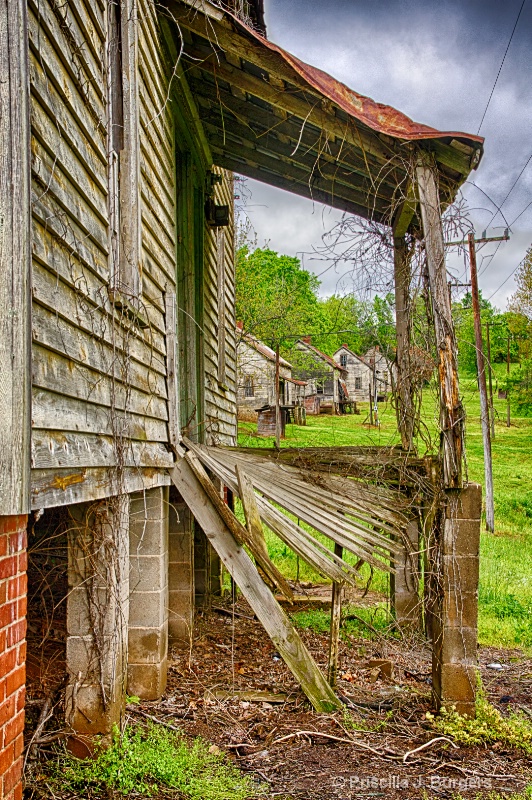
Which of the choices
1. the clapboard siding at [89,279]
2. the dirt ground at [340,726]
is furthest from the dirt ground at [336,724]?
the clapboard siding at [89,279]

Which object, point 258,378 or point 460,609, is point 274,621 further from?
point 258,378

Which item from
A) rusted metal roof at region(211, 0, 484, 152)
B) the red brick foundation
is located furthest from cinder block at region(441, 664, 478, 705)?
Answer: rusted metal roof at region(211, 0, 484, 152)

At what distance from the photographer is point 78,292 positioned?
3.12m

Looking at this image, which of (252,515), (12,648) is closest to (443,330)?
(252,515)

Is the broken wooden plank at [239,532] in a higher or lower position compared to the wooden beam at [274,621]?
higher

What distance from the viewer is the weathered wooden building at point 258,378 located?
31828 mm

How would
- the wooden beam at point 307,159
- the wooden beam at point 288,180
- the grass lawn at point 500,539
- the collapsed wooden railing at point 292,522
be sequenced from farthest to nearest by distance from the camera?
1. the grass lawn at point 500,539
2. the wooden beam at point 288,180
3. the wooden beam at point 307,159
4. the collapsed wooden railing at point 292,522

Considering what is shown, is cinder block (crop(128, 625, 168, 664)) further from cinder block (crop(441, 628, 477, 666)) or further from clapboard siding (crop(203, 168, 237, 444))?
clapboard siding (crop(203, 168, 237, 444))

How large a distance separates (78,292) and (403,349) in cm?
373

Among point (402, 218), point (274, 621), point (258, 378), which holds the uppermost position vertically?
point (258, 378)

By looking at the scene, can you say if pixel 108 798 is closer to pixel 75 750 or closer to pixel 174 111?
pixel 75 750

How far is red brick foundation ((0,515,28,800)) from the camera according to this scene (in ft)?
7.38

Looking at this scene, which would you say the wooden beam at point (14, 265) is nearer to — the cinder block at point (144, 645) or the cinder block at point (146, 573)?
the cinder block at point (146, 573)

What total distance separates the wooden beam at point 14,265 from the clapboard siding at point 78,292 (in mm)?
207
